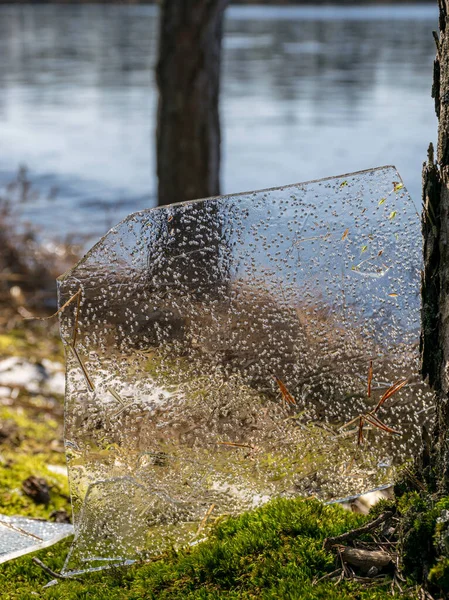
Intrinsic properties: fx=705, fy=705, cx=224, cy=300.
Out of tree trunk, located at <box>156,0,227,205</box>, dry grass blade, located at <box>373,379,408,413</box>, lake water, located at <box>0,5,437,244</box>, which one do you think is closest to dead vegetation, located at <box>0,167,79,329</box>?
lake water, located at <box>0,5,437,244</box>

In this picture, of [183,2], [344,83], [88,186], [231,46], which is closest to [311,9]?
[231,46]

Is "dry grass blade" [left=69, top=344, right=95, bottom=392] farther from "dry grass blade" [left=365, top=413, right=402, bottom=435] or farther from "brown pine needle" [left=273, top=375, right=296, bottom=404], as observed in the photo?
"dry grass blade" [left=365, top=413, right=402, bottom=435]

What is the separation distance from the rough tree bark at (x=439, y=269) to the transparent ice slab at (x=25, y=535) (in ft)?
3.69

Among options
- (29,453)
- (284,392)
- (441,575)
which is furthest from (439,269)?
(29,453)

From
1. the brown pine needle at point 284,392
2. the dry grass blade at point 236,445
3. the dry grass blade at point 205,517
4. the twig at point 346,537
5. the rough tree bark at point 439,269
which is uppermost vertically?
the rough tree bark at point 439,269

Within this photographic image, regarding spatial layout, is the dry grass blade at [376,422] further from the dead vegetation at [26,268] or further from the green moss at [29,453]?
the dead vegetation at [26,268]

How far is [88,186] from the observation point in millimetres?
10773

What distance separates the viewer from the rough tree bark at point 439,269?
1596 mm

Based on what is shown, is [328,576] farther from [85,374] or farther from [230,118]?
[230,118]

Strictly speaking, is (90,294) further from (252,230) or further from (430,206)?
(430,206)

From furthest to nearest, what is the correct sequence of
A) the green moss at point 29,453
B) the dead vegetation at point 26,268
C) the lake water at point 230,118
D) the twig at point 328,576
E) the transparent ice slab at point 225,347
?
the lake water at point 230,118 → the dead vegetation at point 26,268 → the green moss at point 29,453 → the transparent ice slab at point 225,347 → the twig at point 328,576

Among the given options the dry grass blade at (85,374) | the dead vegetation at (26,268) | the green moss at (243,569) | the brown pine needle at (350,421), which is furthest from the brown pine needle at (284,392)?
the dead vegetation at (26,268)

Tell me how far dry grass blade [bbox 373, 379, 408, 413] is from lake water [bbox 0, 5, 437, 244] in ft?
19.1

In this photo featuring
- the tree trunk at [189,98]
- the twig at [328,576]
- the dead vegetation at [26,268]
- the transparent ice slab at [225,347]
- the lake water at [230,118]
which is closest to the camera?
the twig at [328,576]
